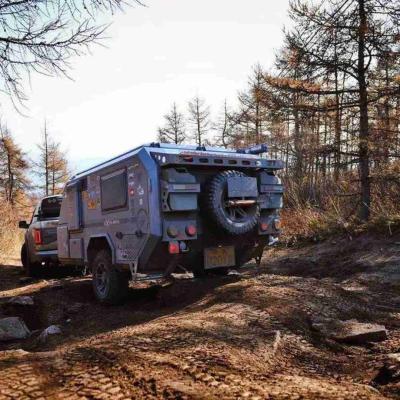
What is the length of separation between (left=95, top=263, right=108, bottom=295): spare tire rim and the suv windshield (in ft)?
16.5

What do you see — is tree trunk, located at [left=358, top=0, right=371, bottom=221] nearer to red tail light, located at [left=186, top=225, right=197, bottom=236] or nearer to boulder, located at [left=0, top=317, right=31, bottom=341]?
red tail light, located at [left=186, top=225, right=197, bottom=236]

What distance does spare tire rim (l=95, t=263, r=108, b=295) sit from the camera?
797 cm

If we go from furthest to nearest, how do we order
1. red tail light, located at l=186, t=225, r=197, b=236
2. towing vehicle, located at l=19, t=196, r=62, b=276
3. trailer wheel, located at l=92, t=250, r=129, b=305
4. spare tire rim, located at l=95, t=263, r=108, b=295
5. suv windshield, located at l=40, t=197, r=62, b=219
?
suv windshield, located at l=40, t=197, r=62, b=219 → towing vehicle, located at l=19, t=196, r=62, b=276 → spare tire rim, located at l=95, t=263, r=108, b=295 → trailer wheel, located at l=92, t=250, r=129, b=305 → red tail light, located at l=186, t=225, r=197, b=236

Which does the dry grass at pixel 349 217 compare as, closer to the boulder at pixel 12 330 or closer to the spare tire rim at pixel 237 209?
the spare tire rim at pixel 237 209

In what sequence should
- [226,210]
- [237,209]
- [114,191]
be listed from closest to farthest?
[226,210], [237,209], [114,191]

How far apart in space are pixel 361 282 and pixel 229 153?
129 inches

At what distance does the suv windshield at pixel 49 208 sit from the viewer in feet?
41.4

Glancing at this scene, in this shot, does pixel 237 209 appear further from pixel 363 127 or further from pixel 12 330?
pixel 363 127

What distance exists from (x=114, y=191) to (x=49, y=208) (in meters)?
5.79

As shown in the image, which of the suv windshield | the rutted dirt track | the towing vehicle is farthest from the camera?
the suv windshield

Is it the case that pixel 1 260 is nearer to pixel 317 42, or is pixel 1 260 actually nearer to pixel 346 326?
pixel 317 42

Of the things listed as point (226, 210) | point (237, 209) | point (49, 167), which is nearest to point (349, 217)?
point (237, 209)

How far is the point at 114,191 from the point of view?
765cm

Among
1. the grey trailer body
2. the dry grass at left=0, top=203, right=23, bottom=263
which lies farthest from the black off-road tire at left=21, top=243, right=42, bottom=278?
the dry grass at left=0, top=203, right=23, bottom=263
